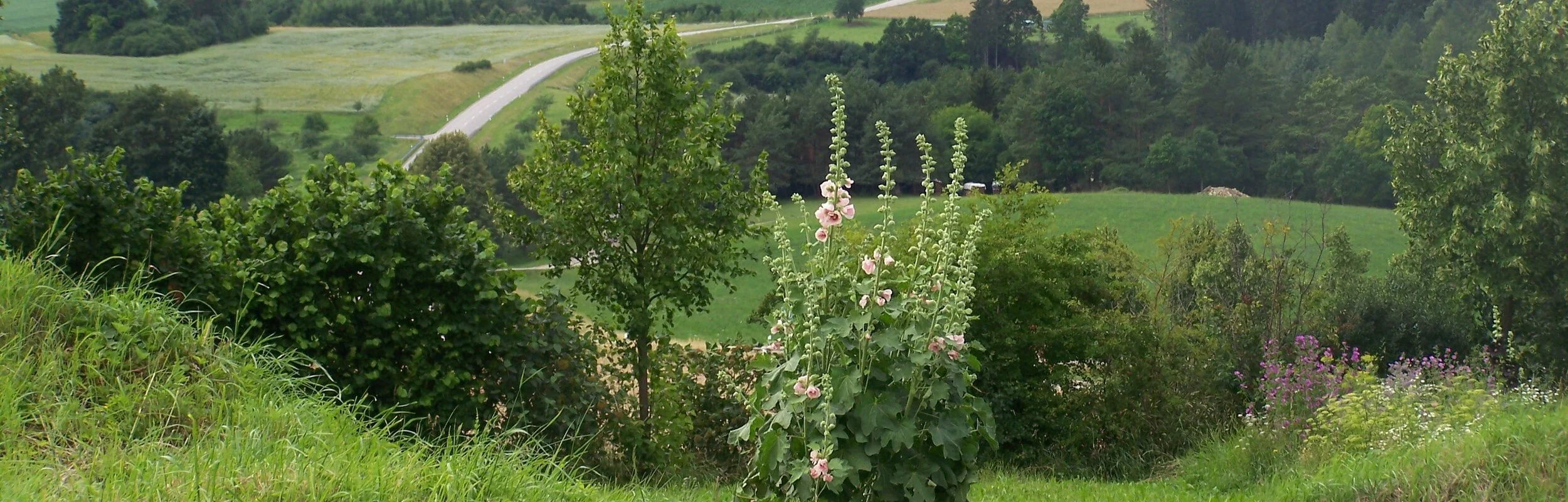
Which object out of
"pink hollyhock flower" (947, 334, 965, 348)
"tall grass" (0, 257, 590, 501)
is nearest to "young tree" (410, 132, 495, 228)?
"tall grass" (0, 257, 590, 501)

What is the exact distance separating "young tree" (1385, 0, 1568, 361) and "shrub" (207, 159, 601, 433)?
88.8 ft

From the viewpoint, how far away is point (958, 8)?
374 ft

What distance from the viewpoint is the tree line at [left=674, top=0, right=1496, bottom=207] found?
221ft

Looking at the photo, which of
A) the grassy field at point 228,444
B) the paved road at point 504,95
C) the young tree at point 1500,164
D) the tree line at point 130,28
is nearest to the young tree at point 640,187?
the grassy field at point 228,444

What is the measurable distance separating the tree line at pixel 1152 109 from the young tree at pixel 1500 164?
31.7 meters

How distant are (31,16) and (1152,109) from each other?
80.7 meters

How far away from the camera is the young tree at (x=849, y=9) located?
11344 centimetres

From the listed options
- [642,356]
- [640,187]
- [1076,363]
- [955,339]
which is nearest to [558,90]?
[1076,363]

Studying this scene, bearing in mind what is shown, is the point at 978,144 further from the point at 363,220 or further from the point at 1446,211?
the point at 363,220

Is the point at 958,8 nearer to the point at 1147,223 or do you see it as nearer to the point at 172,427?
the point at 1147,223

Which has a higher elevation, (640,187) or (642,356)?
(640,187)

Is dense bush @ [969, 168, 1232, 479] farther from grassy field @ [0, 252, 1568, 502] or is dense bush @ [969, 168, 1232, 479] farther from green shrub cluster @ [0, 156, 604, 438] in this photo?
green shrub cluster @ [0, 156, 604, 438]

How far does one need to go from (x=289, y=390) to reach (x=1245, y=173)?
73.9 meters

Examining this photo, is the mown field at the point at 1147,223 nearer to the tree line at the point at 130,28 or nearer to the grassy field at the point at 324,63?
the grassy field at the point at 324,63
